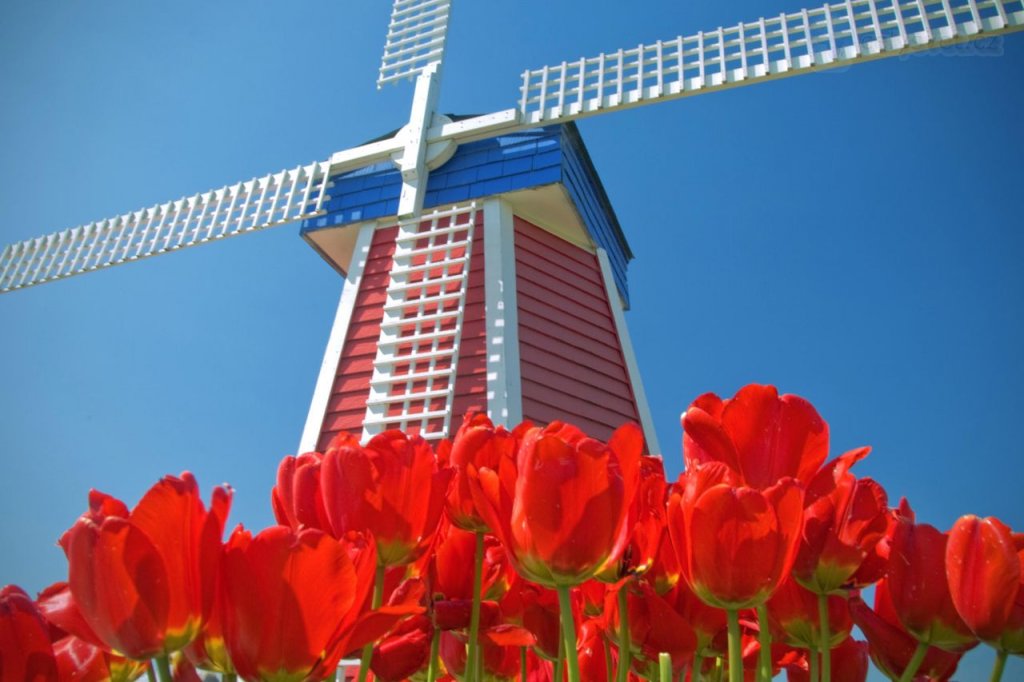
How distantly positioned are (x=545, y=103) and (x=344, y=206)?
211 centimetres

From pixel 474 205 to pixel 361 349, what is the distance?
1562 mm

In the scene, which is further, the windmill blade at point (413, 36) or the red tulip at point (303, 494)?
the windmill blade at point (413, 36)

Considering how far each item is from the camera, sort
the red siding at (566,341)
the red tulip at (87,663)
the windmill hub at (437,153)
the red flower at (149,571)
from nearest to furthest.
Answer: the red flower at (149,571)
the red tulip at (87,663)
the red siding at (566,341)
the windmill hub at (437,153)

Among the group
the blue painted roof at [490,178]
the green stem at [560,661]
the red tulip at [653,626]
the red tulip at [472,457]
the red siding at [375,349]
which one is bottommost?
the green stem at [560,661]

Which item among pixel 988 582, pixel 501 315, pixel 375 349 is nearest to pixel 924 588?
pixel 988 582

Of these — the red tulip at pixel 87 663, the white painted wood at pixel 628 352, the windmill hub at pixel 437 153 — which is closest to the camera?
the red tulip at pixel 87 663

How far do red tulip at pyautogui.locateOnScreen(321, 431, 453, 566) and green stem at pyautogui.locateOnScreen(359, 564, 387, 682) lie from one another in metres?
0.01

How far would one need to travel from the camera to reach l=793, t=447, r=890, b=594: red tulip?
19.2 inches

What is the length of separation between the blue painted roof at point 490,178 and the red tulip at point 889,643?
584 centimetres

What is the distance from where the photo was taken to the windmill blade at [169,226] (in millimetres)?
7367

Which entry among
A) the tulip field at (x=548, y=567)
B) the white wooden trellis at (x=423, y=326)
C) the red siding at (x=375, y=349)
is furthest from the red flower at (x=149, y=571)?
the red siding at (x=375, y=349)

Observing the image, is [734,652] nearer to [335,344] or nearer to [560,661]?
[560,661]

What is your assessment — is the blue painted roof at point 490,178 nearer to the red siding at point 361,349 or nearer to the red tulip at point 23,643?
the red siding at point 361,349

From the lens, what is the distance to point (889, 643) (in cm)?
51
